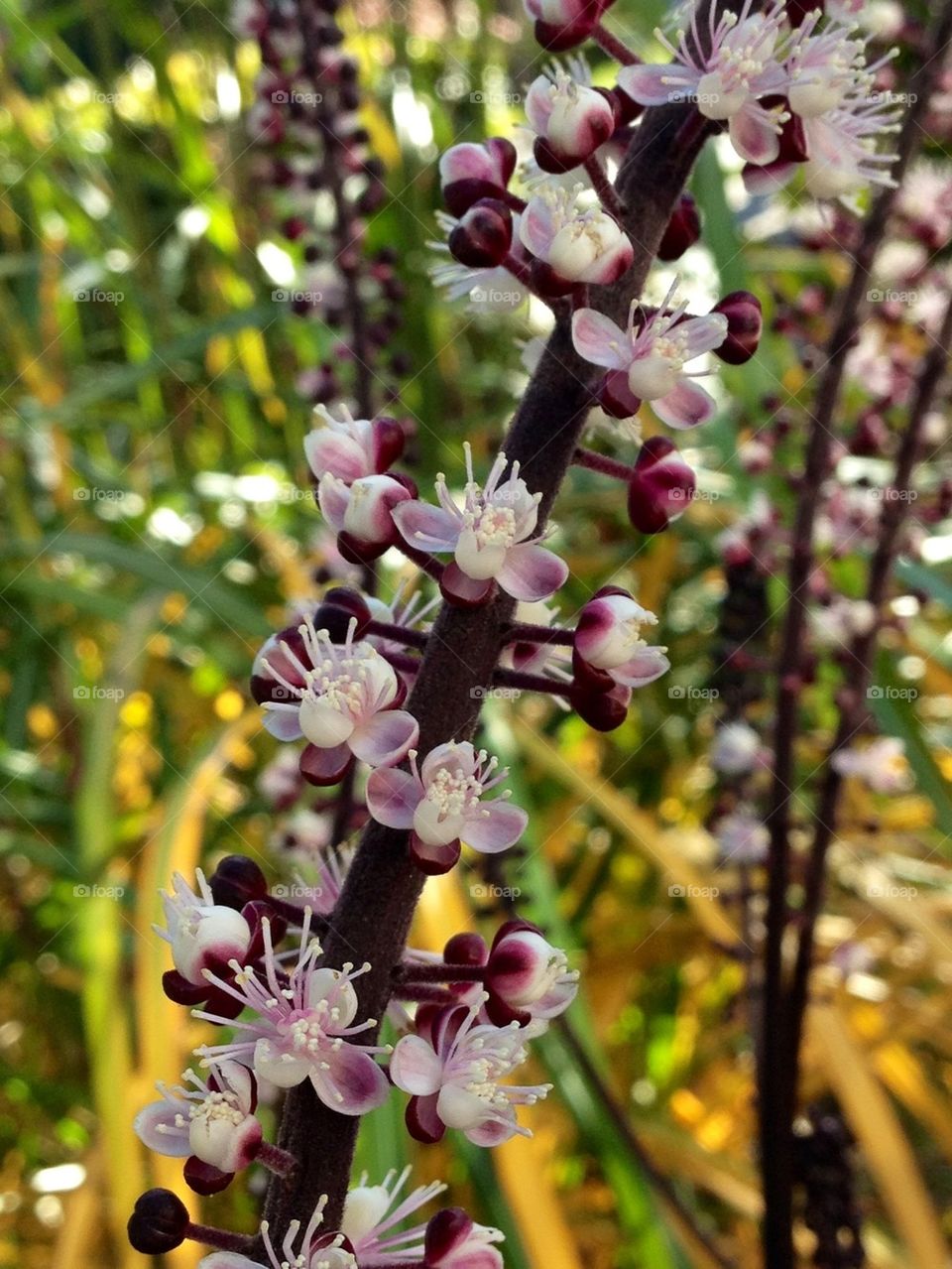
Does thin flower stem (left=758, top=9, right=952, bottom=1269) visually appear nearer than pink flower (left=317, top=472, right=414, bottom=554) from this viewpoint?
No

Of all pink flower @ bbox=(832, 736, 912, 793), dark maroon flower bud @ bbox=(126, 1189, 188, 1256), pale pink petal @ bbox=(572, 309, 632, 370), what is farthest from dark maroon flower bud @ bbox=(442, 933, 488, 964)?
pink flower @ bbox=(832, 736, 912, 793)

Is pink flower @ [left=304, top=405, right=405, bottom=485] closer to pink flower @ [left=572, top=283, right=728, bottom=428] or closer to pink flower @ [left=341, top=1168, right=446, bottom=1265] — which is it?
pink flower @ [left=572, top=283, right=728, bottom=428]

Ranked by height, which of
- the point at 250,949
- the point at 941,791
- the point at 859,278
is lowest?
the point at 250,949

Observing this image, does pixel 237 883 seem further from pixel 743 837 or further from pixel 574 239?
pixel 743 837

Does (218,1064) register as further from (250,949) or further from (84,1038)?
(84,1038)

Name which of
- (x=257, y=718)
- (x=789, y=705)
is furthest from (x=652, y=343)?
(x=257, y=718)

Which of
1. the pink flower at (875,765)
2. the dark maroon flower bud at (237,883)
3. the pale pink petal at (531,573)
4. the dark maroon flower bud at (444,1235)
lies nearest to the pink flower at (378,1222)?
the dark maroon flower bud at (444,1235)

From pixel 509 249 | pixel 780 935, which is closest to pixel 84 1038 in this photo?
pixel 780 935

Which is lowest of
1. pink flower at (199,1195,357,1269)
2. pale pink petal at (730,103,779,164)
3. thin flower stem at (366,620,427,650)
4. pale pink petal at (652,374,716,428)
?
pink flower at (199,1195,357,1269)
